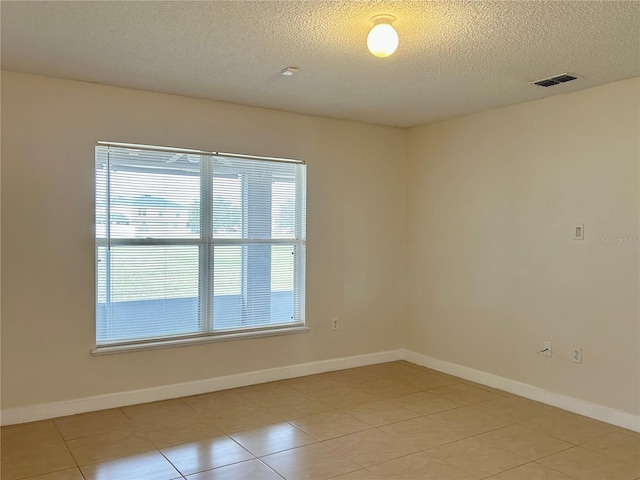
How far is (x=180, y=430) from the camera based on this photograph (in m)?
3.38

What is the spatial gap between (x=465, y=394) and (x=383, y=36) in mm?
2994

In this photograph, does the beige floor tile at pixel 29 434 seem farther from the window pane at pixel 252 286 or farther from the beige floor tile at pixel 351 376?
the beige floor tile at pixel 351 376

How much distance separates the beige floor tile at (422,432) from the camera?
10.5 feet

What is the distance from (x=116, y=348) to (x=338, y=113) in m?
2.73

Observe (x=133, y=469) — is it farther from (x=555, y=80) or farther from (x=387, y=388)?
(x=555, y=80)

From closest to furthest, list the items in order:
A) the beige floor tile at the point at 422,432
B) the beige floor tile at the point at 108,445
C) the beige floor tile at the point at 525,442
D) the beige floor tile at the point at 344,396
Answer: the beige floor tile at the point at 108,445 < the beige floor tile at the point at 525,442 < the beige floor tile at the point at 422,432 < the beige floor tile at the point at 344,396

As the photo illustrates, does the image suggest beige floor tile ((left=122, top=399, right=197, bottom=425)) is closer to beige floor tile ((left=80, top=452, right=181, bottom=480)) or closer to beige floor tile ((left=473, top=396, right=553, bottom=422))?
beige floor tile ((left=80, top=452, right=181, bottom=480))

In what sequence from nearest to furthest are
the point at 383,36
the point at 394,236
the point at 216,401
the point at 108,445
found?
the point at 383,36 → the point at 108,445 → the point at 216,401 → the point at 394,236

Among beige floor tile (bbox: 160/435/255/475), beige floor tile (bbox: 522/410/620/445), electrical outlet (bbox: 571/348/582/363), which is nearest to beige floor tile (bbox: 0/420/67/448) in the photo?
beige floor tile (bbox: 160/435/255/475)

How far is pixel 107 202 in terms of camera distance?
3785 mm

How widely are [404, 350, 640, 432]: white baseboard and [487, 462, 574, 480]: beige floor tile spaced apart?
1009 millimetres

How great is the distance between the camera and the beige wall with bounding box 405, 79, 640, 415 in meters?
3.53

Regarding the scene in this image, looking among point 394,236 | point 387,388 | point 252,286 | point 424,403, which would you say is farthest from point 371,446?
point 394,236

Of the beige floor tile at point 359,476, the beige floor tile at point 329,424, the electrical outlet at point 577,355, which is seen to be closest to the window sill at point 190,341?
the beige floor tile at point 329,424
